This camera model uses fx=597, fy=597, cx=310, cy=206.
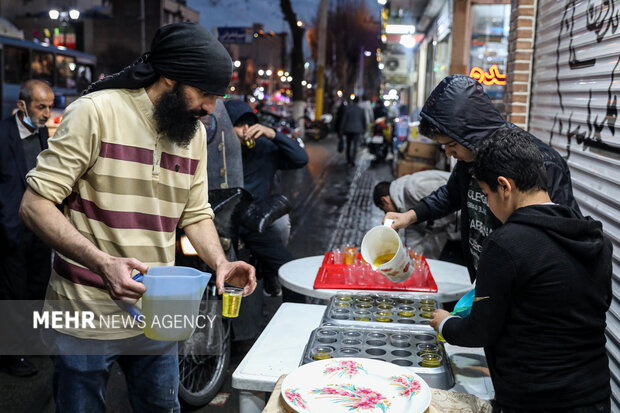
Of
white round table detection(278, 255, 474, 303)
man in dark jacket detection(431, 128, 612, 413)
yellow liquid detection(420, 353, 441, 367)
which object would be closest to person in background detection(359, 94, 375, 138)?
white round table detection(278, 255, 474, 303)

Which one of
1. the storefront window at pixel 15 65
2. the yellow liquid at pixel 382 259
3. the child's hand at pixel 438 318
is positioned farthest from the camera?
the storefront window at pixel 15 65

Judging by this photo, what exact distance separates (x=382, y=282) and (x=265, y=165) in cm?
235

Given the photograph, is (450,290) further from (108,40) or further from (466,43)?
(108,40)

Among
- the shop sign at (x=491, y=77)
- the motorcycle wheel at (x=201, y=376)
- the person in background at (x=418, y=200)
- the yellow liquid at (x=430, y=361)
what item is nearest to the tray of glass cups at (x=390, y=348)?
the yellow liquid at (x=430, y=361)

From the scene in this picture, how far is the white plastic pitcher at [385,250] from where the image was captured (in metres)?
3.38

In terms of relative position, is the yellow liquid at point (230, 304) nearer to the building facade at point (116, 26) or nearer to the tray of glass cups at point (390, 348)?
the tray of glass cups at point (390, 348)

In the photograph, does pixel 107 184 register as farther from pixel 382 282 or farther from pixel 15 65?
pixel 15 65

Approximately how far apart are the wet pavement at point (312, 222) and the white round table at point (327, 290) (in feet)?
4.00

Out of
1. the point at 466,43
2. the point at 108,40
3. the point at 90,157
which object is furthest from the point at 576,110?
the point at 108,40

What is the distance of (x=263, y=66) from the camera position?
106m

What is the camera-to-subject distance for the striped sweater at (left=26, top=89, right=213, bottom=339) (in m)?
2.26

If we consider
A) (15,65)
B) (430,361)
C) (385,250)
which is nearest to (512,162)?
(430,361)

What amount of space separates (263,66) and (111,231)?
10696 centimetres

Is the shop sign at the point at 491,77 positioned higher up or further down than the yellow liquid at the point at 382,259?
higher up
